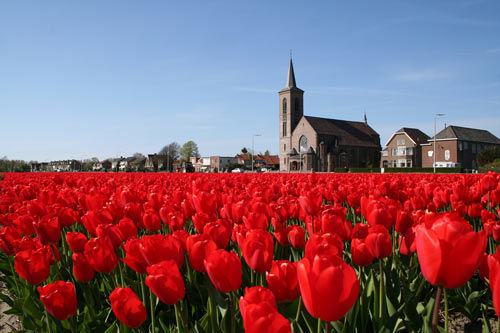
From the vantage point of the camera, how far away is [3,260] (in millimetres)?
3670

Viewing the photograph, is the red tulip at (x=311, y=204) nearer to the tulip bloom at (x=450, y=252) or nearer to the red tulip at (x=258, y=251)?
the red tulip at (x=258, y=251)

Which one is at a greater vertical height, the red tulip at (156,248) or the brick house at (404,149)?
the brick house at (404,149)

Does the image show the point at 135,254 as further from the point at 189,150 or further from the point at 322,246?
the point at 189,150

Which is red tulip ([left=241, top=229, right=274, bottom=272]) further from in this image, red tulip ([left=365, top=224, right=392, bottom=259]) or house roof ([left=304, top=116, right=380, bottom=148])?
house roof ([left=304, top=116, right=380, bottom=148])

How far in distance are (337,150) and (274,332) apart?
77.7 metres

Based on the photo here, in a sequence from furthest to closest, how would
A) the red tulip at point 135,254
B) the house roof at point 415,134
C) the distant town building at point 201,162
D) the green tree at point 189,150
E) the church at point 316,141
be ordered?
the distant town building at point 201,162 → the green tree at point 189,150 → the church at point 316,141 → the house roof at point 415,134 → the red tulip at point 135,254

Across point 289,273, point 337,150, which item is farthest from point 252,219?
point 337,150

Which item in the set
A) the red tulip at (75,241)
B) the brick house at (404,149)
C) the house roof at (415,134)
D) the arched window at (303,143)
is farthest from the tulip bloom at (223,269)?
the house roof at (415,134)

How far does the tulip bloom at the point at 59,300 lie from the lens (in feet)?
4.58

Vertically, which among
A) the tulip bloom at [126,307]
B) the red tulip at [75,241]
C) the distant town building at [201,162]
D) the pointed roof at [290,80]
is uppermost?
the pointed roof at [290,80]

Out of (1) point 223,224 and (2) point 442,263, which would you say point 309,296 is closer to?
(2) point 442,263

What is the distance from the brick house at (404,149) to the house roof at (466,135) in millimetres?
4433

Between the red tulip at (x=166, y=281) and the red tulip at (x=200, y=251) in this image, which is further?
the red tulip at (x=200, y=251)

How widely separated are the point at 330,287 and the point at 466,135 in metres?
75.0
